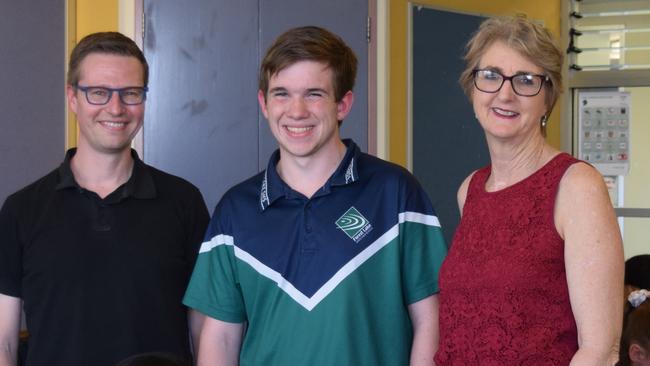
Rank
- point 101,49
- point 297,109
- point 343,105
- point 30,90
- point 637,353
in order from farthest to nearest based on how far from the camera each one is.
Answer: point 30,90, point 637,353, point 101,49, point 343,105, point 297,109

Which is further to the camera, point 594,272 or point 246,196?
point 246,196

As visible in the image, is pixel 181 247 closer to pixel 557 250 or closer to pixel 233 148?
pixel 557 250

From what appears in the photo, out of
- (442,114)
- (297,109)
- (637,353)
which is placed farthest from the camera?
(442,114)

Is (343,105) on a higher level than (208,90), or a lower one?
lower

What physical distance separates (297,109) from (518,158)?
53 centimetres

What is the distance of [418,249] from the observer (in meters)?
2.39

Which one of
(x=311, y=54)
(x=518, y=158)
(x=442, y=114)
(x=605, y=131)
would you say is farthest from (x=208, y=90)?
(x=605, y=131)

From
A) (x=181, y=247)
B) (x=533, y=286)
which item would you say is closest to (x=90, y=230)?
(x=181, y=247)

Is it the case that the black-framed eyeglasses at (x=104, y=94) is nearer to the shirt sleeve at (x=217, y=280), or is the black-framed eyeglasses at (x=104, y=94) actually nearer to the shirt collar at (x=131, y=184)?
the shirt collar at (x=131, y=184)

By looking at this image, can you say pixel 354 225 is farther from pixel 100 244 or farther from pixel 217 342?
pixel 100 244

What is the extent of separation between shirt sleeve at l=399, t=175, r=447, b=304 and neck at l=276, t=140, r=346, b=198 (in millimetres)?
191

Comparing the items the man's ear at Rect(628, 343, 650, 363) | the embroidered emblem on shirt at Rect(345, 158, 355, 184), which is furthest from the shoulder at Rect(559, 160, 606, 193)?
the man's ear at Rect(628, 343, 650, 363)

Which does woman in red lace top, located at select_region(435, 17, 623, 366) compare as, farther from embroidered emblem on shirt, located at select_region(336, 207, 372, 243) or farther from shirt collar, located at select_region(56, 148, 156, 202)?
shirt collar, located at select_region(56, 148, 156, 202)

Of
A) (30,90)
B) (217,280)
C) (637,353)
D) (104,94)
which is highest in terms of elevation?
(30,90)
